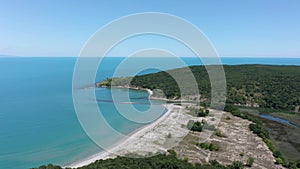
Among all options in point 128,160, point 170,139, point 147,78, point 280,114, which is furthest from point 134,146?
point 147,78

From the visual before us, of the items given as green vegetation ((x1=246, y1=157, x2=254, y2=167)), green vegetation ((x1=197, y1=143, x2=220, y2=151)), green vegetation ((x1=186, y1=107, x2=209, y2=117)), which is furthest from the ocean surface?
green vegetation ((x1=246, y1=157, x2=254, y2=167))

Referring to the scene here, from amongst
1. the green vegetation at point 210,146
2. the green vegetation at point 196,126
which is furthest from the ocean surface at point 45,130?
the green vegetation at point 210,146

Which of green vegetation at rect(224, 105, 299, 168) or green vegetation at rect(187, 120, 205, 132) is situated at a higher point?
green vegetation at rect(187, 120, 205, 132)

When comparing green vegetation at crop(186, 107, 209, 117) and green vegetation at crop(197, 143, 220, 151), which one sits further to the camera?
green vegetation at crop(186, 107, 209, 117)

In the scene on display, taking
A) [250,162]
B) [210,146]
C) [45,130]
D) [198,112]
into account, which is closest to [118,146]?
[210,146]

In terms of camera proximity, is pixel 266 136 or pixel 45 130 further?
pixel 45 130

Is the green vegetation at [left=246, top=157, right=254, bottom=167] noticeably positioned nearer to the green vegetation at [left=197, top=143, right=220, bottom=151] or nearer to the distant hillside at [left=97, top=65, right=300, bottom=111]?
the green vegetation at [left=197, top=143, right=220, bottom=151]

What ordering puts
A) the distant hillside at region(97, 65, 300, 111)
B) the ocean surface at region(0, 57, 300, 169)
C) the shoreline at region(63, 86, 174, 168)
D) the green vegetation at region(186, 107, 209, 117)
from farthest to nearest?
the distant hillside at region(97, 65, 300, 111) < the green vegetation at region(186, 107, 209, 117) < the ocean surface at region(0, 57, 300, 169) < the shoreline at region(63, 86, 174, 168)

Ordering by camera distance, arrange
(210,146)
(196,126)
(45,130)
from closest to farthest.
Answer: (210,146) → (196,126) → (45,130)

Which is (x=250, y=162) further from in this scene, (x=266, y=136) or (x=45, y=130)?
(x=45, y=130)

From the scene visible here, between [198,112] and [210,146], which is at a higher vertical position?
[198,112]

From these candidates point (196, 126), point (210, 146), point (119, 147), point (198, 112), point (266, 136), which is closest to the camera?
point (210, 146)
